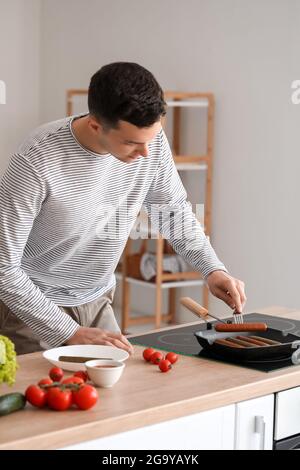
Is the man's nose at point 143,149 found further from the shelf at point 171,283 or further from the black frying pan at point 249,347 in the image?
the shelf at point 171,283

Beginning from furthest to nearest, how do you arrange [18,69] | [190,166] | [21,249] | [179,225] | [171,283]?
[18,69] → [171,283] → [190,166] → [179,225] → [21,249]

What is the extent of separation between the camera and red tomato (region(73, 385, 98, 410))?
1825mm

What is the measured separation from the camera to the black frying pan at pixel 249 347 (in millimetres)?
2293

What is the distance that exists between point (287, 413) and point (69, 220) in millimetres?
805

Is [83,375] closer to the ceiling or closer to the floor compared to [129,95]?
closer to the floor

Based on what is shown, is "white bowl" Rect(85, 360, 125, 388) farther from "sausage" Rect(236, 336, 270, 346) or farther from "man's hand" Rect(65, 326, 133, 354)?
"sausage" Rect(236, 336, 270, 346)

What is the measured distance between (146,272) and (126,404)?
3.70 meters

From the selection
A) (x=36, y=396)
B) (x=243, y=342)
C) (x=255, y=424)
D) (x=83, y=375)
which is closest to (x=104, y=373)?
(x=83, y=375)

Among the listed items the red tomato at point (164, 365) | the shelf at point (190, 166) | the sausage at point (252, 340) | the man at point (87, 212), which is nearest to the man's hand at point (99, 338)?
the man at point (87, 212)

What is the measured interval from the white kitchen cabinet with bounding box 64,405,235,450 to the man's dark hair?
0.73 metres

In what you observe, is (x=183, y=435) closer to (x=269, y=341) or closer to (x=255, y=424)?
(x=255, y=424)

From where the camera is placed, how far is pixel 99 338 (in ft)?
7.48

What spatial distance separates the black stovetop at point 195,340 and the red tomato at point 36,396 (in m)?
0.64

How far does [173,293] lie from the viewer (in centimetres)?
594
